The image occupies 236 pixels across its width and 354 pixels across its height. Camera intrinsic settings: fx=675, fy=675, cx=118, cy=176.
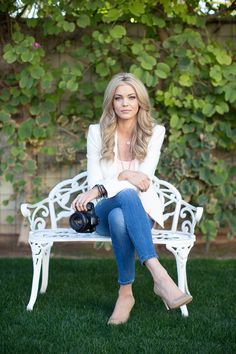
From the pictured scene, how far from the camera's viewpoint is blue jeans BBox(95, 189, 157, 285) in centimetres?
307

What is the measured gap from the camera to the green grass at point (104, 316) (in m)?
2.79

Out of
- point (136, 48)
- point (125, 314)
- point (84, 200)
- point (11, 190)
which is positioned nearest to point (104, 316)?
point (125, 314)

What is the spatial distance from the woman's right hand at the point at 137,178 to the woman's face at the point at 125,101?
1.07 ft

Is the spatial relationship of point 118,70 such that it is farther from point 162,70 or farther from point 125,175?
point 125,175

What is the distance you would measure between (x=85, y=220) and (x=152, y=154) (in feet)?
1.80

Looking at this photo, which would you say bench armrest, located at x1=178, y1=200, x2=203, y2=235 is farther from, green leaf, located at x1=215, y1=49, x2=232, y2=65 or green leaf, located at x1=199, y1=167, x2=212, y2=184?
→ green leaf, located at x1=215, y1=49, x2=232, y2=65

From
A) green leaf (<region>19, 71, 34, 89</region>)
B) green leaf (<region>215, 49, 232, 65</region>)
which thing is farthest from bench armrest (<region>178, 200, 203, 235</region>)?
green leaf (<region>19, 71, 34, 89</region>)

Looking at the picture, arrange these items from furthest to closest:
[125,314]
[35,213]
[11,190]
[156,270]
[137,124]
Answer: [11,190], [35,213], [137,124], [125,314], [156,270]

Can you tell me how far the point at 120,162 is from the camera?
3.53m

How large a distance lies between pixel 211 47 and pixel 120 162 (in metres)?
1.66

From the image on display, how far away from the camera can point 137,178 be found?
3.31 m

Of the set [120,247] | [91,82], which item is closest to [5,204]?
[91,82]

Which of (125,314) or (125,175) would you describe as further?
(125,175)

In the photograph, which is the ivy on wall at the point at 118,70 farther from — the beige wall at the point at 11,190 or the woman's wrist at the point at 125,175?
the woman's wrist at the point at 125,175
